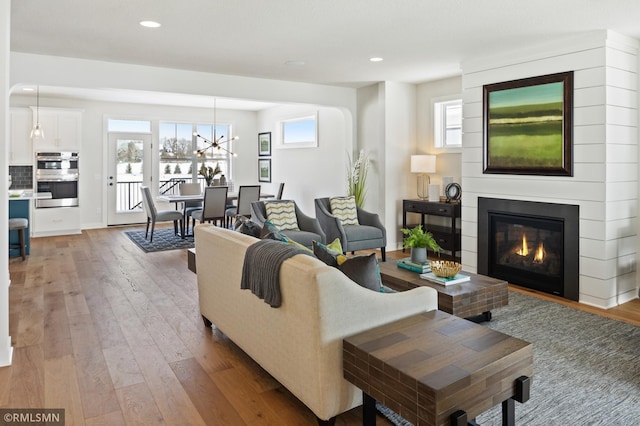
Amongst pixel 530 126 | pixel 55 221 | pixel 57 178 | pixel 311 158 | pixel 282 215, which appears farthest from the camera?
pixel 311 158

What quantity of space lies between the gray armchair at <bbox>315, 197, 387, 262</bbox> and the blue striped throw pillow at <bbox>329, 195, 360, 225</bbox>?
3.1 inches

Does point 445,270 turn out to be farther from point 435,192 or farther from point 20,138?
point 20,138

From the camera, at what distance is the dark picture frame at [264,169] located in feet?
34.8

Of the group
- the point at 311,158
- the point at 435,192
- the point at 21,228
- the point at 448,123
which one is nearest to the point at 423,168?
the point at 435,192

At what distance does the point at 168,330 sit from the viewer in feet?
11.8

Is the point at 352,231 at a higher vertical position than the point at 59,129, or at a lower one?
lower

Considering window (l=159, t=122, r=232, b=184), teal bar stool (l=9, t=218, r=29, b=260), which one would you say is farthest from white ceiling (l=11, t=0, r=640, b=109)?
window (l=159, t=122, r=232, b=184)

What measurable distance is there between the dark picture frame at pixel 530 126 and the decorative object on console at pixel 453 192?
2.96 ft

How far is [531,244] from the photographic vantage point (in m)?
4.82

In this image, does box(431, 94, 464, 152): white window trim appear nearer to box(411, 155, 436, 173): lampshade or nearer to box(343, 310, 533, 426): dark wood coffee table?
box(411, 155, 436, 173): lampshade

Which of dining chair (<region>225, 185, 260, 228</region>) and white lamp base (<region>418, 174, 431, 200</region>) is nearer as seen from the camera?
white lamp base (<region>418, 174, 431, 200</region>)

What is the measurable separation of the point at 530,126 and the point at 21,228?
6.37 metres

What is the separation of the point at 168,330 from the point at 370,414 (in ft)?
6.77

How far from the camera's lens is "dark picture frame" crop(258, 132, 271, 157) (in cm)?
1054
